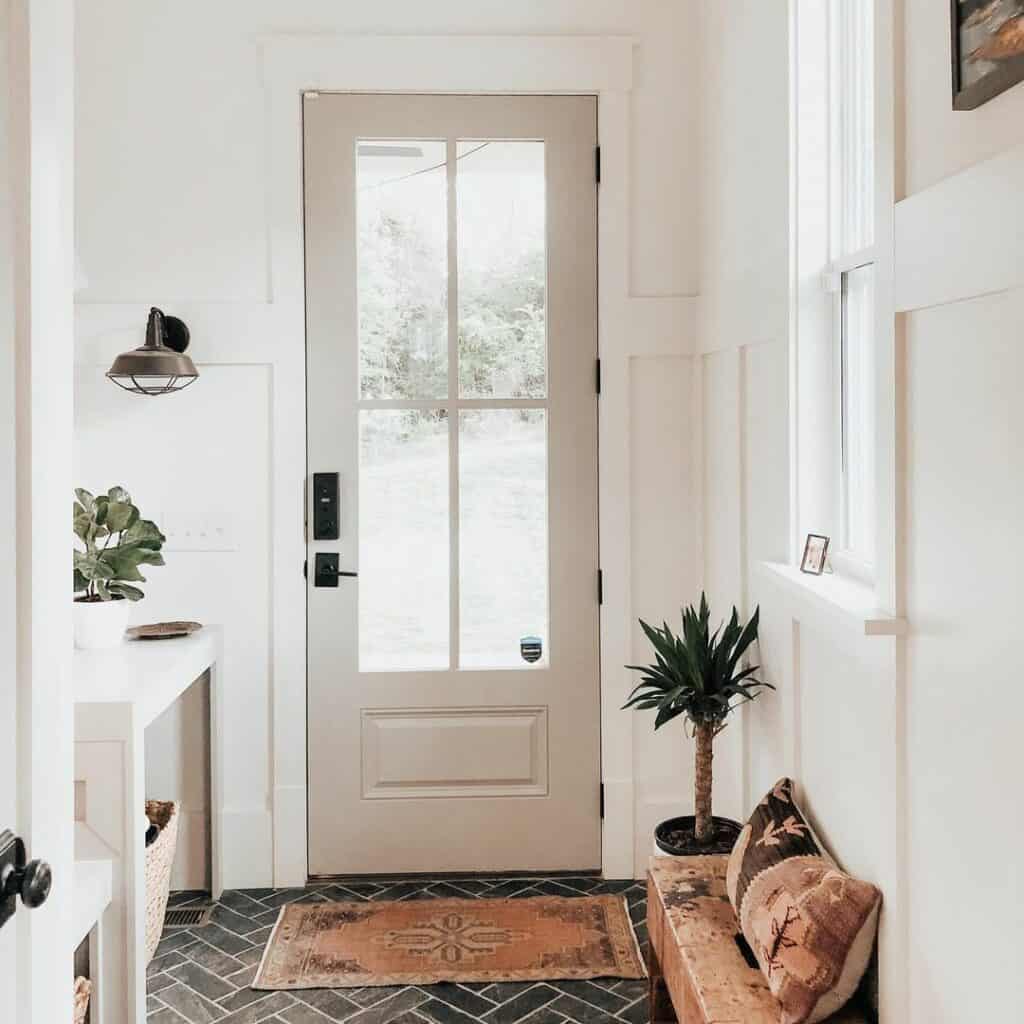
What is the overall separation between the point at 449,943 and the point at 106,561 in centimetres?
134

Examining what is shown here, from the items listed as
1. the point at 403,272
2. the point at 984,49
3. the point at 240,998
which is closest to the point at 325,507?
the point at 403,272

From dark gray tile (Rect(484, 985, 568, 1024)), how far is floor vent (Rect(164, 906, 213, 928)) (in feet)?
3.14

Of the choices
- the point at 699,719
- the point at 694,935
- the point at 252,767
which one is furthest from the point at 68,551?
the point at 252,767

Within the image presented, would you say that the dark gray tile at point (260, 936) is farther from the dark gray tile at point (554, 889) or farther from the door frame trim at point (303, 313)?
the dark gray tile at point (554, 889)

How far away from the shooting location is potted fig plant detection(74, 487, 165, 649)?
9.37ft

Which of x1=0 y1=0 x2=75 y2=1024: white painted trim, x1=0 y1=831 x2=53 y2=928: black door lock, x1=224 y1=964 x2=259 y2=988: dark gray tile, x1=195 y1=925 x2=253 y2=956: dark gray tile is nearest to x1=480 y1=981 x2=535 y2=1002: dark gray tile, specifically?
x1=224 y1=964 x2=259 y2=988: dark gray tile

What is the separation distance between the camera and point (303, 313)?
129 inches

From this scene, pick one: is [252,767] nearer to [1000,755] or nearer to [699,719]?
[699,719]

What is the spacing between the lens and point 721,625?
2900 mm

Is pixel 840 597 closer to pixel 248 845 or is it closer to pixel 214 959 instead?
pixel 214 959

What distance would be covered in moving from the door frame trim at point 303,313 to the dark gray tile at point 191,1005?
0.63 meters

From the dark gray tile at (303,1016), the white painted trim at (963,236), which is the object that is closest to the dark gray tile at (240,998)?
the dark gray tile at (303,1016)

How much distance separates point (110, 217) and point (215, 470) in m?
0.80

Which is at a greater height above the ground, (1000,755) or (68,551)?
(68,551)
